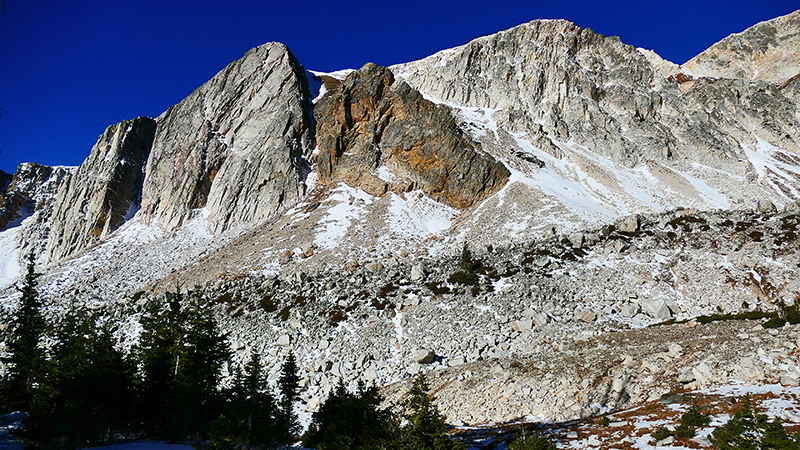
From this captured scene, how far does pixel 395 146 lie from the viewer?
3135 inches

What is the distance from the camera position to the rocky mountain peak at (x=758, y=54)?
135m

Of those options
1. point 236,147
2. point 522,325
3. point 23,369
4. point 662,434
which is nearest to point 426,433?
point 662,434

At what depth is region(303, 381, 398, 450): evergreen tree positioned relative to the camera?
40.1 feet

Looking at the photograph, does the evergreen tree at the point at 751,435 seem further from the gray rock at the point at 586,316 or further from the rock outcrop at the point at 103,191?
the rock outcrop at the point at 103,191

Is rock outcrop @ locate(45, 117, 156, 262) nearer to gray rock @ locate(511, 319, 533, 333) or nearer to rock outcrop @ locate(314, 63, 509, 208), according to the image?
rock outcrop @ locate(314, 63, 509, 208)

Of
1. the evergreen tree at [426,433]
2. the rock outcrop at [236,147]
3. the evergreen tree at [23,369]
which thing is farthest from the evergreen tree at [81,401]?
the rock outcrop at [236,147]

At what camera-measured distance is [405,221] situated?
63.1 meters

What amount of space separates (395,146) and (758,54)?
6243 inches

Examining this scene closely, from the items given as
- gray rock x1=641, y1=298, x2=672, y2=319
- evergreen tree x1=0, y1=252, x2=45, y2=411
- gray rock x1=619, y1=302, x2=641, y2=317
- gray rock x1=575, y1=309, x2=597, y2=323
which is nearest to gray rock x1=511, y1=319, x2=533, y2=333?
gray rock x1=575, y1=309, x2=597, y2=323

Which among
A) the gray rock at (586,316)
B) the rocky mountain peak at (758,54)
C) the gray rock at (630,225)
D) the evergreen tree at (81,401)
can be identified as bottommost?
the evergreen tree at (81,401)

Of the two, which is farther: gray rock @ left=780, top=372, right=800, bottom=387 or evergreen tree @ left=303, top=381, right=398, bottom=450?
gray rock @ left=780, top=372, right=800, bottom=387

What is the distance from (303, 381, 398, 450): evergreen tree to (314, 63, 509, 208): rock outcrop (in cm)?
5705

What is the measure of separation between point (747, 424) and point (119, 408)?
969 inches

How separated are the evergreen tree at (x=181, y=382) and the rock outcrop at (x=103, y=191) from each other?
76960 millimetres
